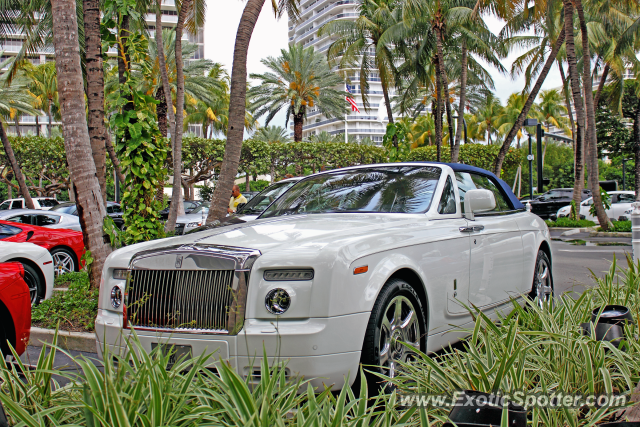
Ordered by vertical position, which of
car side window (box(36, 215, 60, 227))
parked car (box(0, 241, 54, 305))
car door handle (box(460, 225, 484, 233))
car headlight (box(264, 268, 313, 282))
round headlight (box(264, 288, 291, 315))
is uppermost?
car door handle (box(460, 225, 484, 233))

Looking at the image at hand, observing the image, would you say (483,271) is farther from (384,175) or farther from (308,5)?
(308,5)

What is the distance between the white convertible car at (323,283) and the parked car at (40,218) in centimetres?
1013

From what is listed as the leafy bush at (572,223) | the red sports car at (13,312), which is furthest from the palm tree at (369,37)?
the red sports car at (13,312)

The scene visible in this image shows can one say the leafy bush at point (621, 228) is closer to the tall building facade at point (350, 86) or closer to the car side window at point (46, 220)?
the car side window at point (46, 220)

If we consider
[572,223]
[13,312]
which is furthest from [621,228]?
[13,312]

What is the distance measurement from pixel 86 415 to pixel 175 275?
51.1 inches

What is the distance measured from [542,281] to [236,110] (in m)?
5.78

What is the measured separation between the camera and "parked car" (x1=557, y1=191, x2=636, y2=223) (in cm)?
2508

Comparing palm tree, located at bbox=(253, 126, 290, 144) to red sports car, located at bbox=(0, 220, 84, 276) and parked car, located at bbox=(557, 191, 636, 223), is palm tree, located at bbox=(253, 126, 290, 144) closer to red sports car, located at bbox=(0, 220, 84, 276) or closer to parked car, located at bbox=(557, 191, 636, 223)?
parked car, located at bbox=(557, 191, 636, 223)

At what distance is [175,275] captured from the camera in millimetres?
3258

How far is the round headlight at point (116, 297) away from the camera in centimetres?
355

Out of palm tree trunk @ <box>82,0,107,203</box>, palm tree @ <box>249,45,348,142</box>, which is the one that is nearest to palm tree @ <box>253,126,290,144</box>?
palm tree @ <box>249,45,348,142</box>

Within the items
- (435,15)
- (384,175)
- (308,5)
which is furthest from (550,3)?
(308,5)

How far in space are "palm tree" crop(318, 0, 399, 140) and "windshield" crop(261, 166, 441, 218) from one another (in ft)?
78.5
